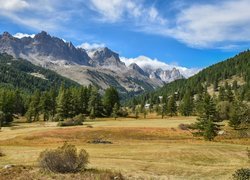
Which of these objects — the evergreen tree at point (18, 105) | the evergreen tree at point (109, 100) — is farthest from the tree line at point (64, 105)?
the evergreen tree at point (18, 105)

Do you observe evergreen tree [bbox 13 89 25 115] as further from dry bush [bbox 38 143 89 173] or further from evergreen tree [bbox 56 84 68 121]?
dry bush [bbox 38 143 89 173]

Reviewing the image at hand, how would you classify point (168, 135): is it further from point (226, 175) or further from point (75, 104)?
point (75, 104)

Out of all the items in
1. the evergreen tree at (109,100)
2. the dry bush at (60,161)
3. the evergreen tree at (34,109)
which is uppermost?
the evergreen tree at (109,100)

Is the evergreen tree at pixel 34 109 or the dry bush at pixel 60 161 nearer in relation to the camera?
the dry bush at pixel 60 161

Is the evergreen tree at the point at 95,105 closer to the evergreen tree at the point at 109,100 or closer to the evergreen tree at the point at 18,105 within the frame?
the evergreen tree at the point at 109,100

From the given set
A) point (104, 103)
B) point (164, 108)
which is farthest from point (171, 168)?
point (164, 108)

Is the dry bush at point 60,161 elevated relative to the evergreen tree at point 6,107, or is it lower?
lower

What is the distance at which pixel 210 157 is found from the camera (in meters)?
44.8

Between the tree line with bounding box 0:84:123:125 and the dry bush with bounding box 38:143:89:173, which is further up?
the tree line with bounding box 0:84:123:125

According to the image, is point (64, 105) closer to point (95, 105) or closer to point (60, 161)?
point (95, 105)

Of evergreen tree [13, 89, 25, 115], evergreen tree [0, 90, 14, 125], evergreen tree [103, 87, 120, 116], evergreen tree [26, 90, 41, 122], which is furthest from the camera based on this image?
evergreen tree [13, 89, 25, 115]

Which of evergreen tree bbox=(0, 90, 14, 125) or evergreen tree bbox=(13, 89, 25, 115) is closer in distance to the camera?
evergreen tree bbox=(0, 90, 14, 125)

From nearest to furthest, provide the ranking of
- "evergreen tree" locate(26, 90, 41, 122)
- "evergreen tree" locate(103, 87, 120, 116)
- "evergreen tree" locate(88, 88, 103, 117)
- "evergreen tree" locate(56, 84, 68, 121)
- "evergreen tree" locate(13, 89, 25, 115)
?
"evergreen tree" locate(56, 84, 68, 121) < "evergreen tree" locate(26, 90, 41, 122) < "evergreen tree" locate(88, 88, 103, 117) < "evergreen tree" locate(103, 87, 120, 116) < "evergreen tree" locate(13, 89, 25, 115)

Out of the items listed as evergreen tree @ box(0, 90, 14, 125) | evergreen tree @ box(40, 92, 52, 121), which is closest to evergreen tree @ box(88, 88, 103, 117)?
evergreen tree @ box(40, 92, 52, 121)
